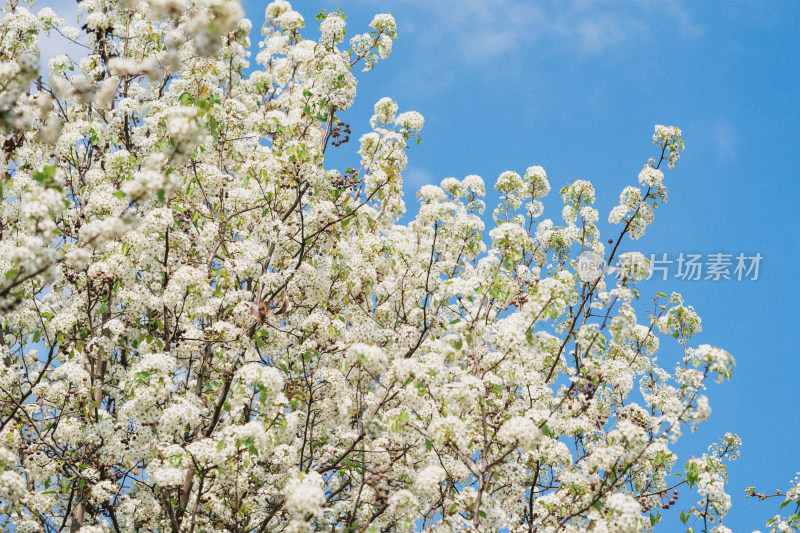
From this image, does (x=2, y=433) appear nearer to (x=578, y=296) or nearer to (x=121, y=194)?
(x=121, y=194)

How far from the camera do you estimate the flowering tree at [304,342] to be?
829 centimetres

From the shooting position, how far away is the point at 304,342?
10797 mm

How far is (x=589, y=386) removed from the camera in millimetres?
9242

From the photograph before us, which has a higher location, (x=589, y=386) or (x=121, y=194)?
(x=589, y=386)

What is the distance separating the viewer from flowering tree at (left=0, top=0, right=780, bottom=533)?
8.29m

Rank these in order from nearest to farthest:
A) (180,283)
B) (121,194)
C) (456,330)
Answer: (121,194), (456,330), (180,283)

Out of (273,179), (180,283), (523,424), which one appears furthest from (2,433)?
(523,424)

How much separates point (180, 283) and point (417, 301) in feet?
13.3

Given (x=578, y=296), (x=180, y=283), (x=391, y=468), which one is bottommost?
(x=391, y=468)

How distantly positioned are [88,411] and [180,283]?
105 inches

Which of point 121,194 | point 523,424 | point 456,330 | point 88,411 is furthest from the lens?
point 88,411

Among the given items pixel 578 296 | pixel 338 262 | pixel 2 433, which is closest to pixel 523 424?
pixel 578 296

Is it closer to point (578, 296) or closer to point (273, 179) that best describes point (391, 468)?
point (578, 296)

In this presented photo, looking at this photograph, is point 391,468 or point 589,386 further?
point 391,468
